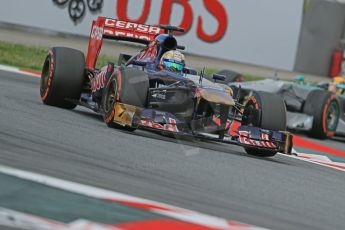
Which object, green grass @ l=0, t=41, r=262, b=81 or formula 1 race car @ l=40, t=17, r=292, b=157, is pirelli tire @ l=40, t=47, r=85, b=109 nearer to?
formula 1 race car @ l=40, t=17, r=292, b=157

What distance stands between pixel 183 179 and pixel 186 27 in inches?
585

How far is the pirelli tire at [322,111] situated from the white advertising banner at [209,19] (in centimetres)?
756

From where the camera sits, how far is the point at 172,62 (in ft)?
33.9

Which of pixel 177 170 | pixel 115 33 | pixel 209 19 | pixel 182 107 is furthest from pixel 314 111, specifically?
pixel 209 19

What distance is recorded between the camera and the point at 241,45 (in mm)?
22781

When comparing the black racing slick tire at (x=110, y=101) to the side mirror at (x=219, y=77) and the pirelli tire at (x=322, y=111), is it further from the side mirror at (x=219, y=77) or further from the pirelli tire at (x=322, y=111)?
the pirelli tire at (x=322, y=111)

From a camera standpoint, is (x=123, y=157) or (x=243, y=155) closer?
(x=123, y=157)

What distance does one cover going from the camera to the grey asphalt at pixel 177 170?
20.1 ft

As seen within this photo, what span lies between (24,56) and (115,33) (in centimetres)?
769

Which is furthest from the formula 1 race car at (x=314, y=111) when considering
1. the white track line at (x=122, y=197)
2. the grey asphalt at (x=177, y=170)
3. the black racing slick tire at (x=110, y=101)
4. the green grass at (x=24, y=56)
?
the white track line at (x=122, y=197)

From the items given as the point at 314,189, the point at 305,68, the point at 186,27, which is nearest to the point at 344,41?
the point at 305,68

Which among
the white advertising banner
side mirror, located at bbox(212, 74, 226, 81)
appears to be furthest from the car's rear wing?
the white advertising banner

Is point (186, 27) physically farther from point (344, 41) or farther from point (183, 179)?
point (183, 179)

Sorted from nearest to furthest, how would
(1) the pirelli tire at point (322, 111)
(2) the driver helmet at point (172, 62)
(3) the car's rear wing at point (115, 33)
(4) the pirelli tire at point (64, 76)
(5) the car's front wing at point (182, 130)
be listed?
(5) the car's front wing at point (182, 130) → (2) the driver helmet at point (172, 62) → (4) the pirelli tire at point (64, 76) → (3) the car's rear wing at point (115, 33) → (1) the pirelli tire at point (322, 111)
